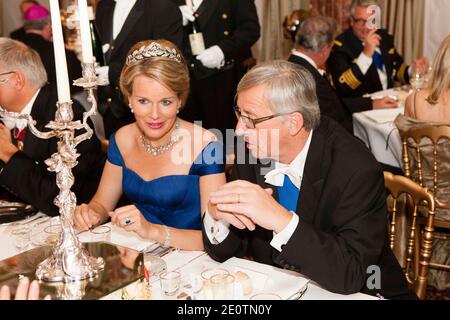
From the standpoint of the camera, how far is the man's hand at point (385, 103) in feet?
13.4

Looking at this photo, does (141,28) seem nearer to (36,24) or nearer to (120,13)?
(120,13)

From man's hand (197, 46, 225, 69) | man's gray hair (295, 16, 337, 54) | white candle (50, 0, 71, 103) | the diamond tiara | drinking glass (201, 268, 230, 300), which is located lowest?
drinking glass (201, 268, 230, 300)

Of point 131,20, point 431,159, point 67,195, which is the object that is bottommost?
point 431,159

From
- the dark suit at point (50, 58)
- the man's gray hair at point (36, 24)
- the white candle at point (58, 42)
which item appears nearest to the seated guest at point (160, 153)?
the white candle at point (58, 42)

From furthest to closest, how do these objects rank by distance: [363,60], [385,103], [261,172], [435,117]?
[363,60]
[385,103]
[435,117]
[261,172]

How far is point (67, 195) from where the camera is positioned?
5.25 feet

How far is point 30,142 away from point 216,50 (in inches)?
72.6

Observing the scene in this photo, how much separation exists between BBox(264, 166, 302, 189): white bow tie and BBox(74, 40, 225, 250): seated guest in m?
0.40

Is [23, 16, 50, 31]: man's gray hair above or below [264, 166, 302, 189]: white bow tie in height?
above

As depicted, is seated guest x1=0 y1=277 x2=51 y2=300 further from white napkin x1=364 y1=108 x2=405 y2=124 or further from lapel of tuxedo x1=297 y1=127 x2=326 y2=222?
white napkin x1=364 y1=108 x2=405 y2=124

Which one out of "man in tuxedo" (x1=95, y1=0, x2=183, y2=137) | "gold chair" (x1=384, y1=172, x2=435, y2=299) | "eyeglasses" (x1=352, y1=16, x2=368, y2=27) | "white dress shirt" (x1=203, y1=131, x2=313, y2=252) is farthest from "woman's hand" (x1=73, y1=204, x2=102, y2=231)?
"eyeglasses" (x1=352, y1=16, x2=368, y2=27)

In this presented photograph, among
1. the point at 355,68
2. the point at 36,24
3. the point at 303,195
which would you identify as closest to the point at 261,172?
the point at 303,195

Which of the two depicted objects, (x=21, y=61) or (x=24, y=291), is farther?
(x=21, y=61)

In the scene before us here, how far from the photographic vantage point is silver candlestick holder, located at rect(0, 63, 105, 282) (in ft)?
4.94
